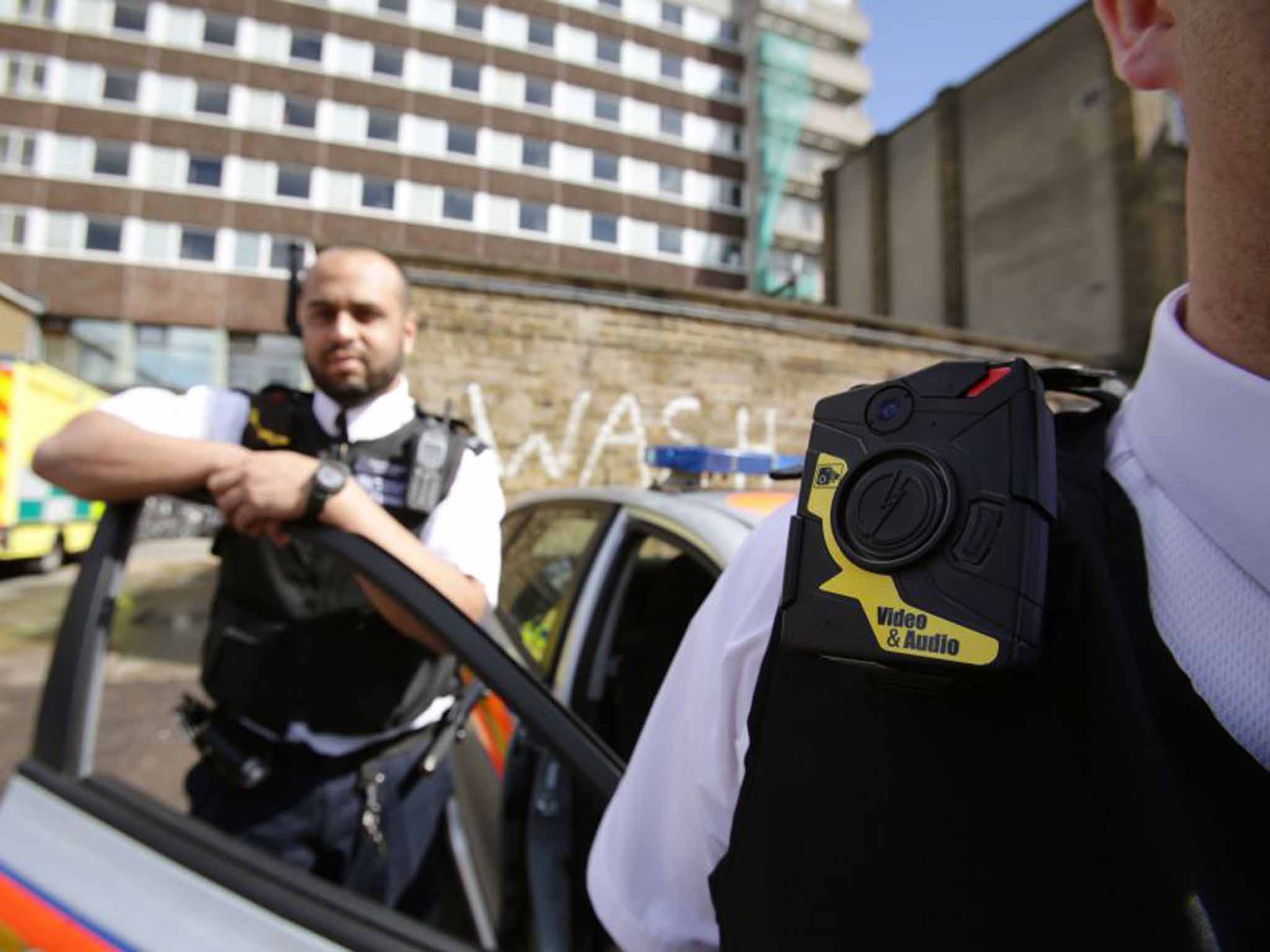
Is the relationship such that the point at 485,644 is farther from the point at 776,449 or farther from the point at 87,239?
the point at 87,239

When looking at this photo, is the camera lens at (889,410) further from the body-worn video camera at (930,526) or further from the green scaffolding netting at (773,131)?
the green scaffolding netting at (773,131)

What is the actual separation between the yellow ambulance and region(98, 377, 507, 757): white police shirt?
9056 mm

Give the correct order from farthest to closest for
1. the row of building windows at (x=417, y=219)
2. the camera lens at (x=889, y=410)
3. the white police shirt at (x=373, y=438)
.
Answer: the row of building windows at (x=417, y=219), the white police shirt at (x=373, y=438), the camera lens at (x=889, y=410)

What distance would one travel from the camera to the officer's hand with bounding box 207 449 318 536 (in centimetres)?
111

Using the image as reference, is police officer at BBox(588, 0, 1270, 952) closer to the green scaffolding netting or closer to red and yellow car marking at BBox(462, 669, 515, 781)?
red and yellow car marking at BBox(462, 669, 515, 781)

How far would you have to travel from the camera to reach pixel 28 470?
891 cm

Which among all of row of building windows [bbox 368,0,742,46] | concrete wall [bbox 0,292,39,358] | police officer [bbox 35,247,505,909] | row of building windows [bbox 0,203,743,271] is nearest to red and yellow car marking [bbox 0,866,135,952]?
police officer [bbox 35,247,505,909]

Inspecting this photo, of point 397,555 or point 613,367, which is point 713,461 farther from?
point 613,367

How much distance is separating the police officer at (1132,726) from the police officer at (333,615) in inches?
38.0

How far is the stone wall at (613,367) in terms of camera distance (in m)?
6.75

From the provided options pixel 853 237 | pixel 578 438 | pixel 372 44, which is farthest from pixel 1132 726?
pixel 372 44

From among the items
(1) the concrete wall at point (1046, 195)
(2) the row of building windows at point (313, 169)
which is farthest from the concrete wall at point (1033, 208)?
(2) the row of building windows at point (313, 169)

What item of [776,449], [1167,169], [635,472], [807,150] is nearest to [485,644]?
[635,472]

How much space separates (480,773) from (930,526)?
1.97 meters
